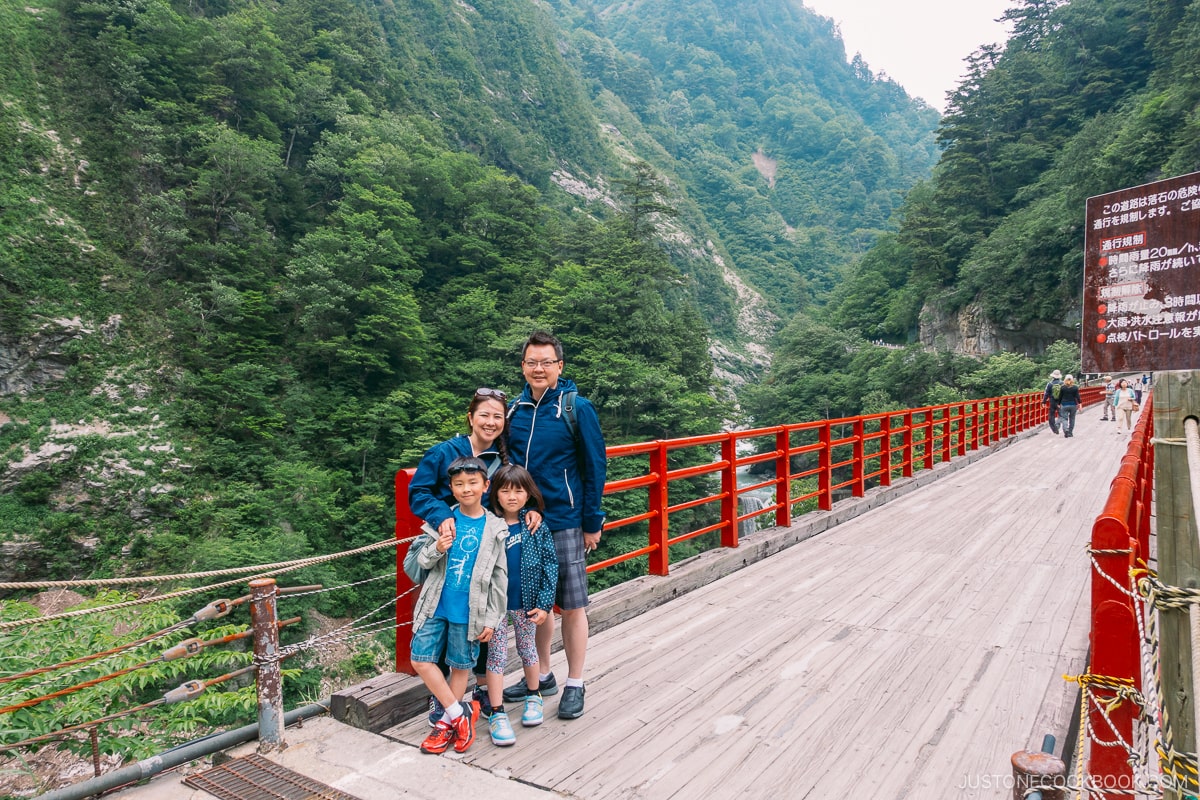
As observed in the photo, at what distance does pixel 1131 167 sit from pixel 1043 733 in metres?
43.3

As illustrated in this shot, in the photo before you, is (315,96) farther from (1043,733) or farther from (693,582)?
(1043,733)

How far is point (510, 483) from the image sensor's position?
2.74 meters

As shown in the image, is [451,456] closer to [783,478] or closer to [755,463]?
[783,478]

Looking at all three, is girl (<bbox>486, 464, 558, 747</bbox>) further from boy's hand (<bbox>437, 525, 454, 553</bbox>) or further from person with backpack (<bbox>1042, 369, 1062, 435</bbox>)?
person with backpack (<bbox>1042, 369, 1062, 435</bbox>)

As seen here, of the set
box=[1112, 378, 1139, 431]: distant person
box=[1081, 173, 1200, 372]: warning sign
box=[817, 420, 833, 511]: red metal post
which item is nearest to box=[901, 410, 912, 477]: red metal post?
box=[817, 420, 833, 511]: red metal post

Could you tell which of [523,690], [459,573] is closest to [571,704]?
[523,690]

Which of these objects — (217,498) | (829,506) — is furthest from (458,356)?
(829,506)

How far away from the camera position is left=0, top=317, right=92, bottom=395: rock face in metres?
18.0

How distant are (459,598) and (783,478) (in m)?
4.66

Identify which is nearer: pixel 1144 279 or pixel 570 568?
pixel 570 568

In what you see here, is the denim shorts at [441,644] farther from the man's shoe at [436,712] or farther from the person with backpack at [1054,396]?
the person with backpack at [1054,396]

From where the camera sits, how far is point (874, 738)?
9.09ft

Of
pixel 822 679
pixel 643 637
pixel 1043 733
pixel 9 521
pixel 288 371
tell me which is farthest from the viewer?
pixel 288 371

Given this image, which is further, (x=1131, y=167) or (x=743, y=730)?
(x=1131, y=167)
